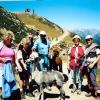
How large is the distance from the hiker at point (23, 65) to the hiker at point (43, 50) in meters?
0.48

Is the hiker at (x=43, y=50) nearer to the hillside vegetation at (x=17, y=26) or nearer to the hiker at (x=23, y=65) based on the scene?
the hiker at (x=23, y=65)

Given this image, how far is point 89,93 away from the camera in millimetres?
9539

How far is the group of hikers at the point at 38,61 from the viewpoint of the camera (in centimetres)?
815

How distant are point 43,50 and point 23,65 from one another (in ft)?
3.14

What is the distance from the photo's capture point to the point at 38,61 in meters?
9.36

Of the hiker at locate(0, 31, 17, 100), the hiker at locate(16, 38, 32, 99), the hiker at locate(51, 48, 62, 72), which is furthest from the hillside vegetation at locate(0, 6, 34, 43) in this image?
the hiker at locate(0, 31, 17, 100)

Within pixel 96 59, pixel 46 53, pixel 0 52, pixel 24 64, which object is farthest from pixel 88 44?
pixel 0 52

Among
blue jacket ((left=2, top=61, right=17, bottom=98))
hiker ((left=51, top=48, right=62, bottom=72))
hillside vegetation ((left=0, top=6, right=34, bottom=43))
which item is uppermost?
hillside vegetation ((left=0, top=6, right=34, bottom=43))

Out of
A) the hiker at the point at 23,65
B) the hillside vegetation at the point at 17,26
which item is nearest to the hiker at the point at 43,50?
the hiker at the point at 23,65

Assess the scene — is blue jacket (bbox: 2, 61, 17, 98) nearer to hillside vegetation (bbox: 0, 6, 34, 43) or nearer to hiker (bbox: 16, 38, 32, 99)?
hiker (bbox: 16, 38, 32, 99)

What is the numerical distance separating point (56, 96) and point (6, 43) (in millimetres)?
2067

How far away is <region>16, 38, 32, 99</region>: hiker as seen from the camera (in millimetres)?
8539

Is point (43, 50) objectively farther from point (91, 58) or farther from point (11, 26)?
point (11, 26)

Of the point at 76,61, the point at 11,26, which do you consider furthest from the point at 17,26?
the point at 76,61
